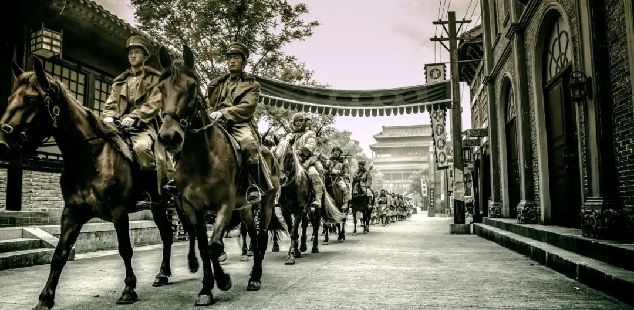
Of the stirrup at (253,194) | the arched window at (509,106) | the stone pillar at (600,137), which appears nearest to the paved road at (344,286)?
the stone pillar at (600,137)

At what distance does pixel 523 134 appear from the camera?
12.2m

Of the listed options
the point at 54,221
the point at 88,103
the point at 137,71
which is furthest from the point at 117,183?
the point at 88,103

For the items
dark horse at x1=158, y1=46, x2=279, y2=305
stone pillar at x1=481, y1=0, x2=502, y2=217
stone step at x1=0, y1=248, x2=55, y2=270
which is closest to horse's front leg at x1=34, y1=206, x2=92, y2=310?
dark horse at x1=158, y1=46, x2=279, y2=305

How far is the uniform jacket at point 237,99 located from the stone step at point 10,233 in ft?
15.1

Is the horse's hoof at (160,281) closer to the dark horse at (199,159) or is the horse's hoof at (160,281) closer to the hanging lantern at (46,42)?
the dark horse at (199,159)

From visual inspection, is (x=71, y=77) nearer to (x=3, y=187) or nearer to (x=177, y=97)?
(x=3, y=187)

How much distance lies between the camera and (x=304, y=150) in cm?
979

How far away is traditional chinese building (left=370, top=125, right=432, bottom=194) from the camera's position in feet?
289

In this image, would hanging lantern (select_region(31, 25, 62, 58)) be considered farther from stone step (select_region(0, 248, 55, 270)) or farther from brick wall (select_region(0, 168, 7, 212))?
stone step (select_region(0, 248, 55, 270))

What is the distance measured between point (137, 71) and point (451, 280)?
4909mm

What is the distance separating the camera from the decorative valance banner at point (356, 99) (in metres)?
12.2

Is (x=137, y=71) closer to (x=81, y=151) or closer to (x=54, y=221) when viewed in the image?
(x=81, y=151)

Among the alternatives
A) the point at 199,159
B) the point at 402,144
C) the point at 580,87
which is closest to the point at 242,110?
the point at 199,159

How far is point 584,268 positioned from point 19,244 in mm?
8560
